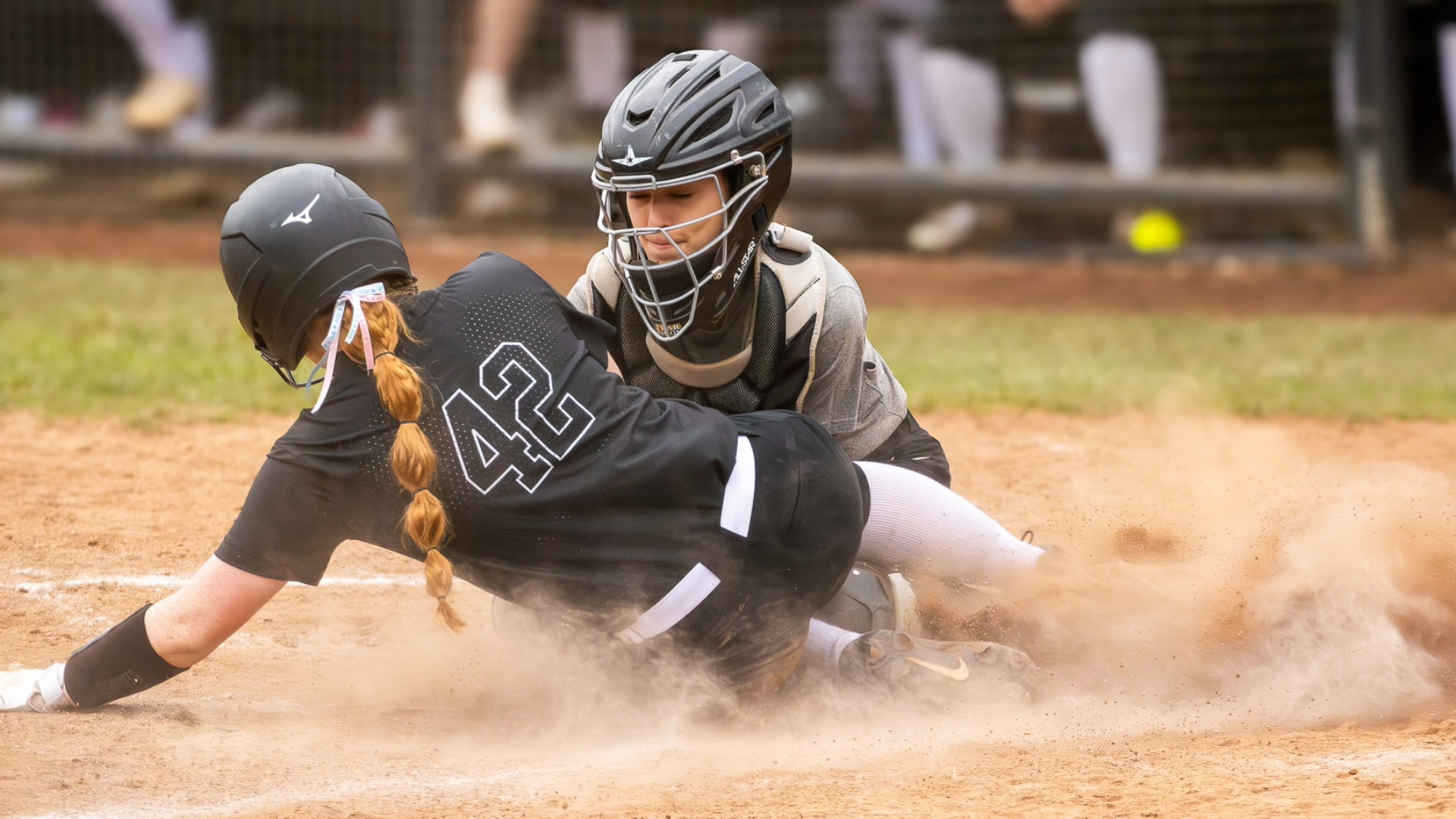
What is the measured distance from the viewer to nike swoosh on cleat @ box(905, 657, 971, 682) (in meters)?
3.09

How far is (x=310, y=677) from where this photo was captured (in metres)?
3.42

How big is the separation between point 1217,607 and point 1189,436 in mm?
2022

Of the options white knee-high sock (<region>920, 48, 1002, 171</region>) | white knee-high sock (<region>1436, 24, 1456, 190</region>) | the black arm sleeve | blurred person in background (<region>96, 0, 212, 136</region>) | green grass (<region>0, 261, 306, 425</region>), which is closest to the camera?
the black arm sleeve

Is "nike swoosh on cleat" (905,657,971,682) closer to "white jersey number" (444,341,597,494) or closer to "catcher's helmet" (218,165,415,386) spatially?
"white jersey number" (444,341,597,494)

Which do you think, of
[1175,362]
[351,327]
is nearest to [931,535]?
[351,327]

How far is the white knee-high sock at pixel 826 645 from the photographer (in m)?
3.18

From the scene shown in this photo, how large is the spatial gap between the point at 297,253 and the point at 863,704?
4.67 feet

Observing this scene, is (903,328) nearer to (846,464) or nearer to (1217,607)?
(1217,607)

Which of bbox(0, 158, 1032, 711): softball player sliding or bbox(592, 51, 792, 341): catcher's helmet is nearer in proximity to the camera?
bbox(0, 158, 1032, 711): softball player sliding

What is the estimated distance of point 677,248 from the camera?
10.6 feet

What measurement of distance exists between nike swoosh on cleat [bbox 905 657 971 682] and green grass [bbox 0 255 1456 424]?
286 centimetres

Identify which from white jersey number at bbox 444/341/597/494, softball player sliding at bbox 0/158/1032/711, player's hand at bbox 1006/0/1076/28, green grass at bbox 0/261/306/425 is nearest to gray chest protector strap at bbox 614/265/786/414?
softball player sliding at bbox 0/158/1032/711

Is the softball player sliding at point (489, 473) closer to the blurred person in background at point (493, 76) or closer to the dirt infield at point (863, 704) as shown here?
the dirt infield at point (863, 704)

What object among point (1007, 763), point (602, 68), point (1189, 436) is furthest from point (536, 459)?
point (602, 68)
